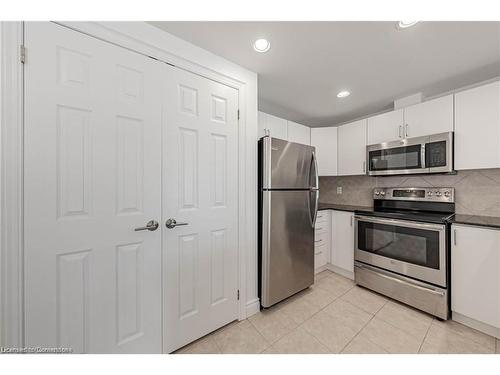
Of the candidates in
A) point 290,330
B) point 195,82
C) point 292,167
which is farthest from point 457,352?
point 195,82

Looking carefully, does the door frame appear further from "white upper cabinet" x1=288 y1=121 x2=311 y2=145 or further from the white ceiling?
"white upper cabinet" x1=288 y1=121 x2=311 y2=145

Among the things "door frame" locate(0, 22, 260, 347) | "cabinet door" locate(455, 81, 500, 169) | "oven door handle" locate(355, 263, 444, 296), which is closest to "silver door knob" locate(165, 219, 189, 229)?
"door frame" locate(0, 22, 260, 347)

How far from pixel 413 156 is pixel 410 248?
38.2 inches

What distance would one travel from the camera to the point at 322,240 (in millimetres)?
2578

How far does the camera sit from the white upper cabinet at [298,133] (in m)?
2.61

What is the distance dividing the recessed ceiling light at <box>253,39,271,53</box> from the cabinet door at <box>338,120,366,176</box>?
1.72 m

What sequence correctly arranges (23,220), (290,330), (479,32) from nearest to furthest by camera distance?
(23,220) < (479,32) < (290,330)

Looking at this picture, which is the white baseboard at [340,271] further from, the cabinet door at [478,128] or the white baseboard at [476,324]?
the cabinet door at [478,128]

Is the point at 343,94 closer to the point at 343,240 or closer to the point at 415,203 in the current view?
the point at 415,203

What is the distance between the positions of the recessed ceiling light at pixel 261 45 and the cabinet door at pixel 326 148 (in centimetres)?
168

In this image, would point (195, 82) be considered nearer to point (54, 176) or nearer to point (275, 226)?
point (54, 176)

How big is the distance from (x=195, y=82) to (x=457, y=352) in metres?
2.70

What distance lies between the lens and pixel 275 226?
180 centimetres

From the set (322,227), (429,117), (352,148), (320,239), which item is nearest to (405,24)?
(429,117)
